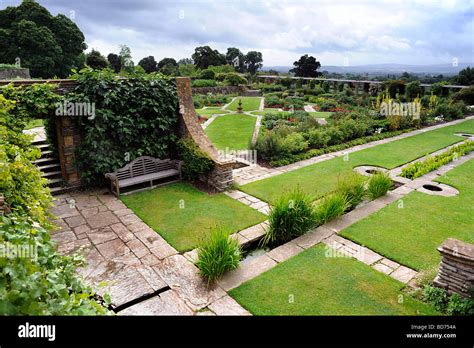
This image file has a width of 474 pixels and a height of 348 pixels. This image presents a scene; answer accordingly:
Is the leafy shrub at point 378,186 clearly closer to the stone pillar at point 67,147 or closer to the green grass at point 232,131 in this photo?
the green grass at point 232,131

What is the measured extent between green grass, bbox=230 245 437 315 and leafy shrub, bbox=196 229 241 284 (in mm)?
369

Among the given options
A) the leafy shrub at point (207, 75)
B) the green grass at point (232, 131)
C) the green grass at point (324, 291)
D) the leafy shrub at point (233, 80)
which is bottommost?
the green grass at point (324, 291)

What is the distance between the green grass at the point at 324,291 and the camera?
3.75m

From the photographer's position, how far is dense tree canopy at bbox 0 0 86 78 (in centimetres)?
2658

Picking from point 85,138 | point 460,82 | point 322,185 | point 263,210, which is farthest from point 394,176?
point 460,82

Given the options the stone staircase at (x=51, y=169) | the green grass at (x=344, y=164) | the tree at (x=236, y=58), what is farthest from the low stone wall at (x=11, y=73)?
the tree at (x=236, y=58)

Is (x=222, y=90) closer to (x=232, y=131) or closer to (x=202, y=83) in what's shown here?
(x=202, y=83)

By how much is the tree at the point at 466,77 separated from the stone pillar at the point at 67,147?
30412mm

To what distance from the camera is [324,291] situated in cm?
408

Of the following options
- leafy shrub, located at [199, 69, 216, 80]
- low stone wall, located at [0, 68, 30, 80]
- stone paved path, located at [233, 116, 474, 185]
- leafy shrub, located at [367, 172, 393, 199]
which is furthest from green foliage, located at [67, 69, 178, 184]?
leafy shrub, located at [199, 69, 216, 80]

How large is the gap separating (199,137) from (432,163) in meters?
7.03

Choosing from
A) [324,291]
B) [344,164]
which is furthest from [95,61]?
[324,291]

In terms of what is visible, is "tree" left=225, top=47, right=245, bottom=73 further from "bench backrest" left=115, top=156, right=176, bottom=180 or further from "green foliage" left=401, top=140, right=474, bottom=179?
"bench backrest" left=115, top=156, right=176, bottom=180

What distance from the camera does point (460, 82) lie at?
26.3 meters
